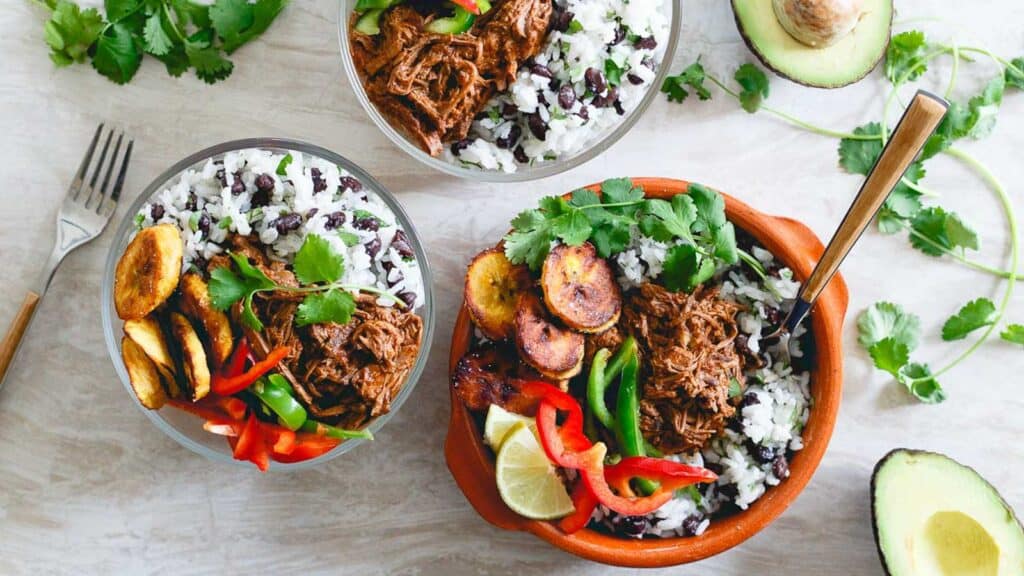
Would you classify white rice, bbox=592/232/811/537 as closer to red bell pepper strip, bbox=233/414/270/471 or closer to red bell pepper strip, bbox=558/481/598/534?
red bell pepper strip, bbox=558/481/598/534

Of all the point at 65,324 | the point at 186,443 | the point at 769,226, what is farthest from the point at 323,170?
the point at 769,226

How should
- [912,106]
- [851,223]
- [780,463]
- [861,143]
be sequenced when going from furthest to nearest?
[861,143] → [780,463] → [851,223] → [912,106]

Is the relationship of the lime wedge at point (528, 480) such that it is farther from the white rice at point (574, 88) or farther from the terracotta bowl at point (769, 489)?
the white rice at point (574, 88)

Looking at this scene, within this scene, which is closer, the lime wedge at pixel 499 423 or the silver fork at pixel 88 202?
the lime wedge at pixel 499 423

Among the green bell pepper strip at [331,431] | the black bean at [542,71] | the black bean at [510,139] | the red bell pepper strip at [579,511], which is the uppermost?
the black bean at [542,71]

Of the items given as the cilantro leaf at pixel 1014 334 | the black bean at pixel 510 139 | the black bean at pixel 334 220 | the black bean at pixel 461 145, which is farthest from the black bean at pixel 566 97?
the cilantro leaf at pixel 1014 334

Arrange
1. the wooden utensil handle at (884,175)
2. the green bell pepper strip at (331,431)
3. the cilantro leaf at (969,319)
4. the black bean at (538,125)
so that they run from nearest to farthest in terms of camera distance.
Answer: the wooden utensil handle at (884,175) → the green bell pepper strip at (331,431) → the black bean at (538,125) → the cilantro leaf at (969,319)

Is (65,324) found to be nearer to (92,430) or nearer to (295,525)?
(92,430)

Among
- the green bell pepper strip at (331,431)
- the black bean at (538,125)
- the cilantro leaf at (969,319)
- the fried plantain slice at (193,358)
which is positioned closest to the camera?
the fried plantain slice at (193,358)
